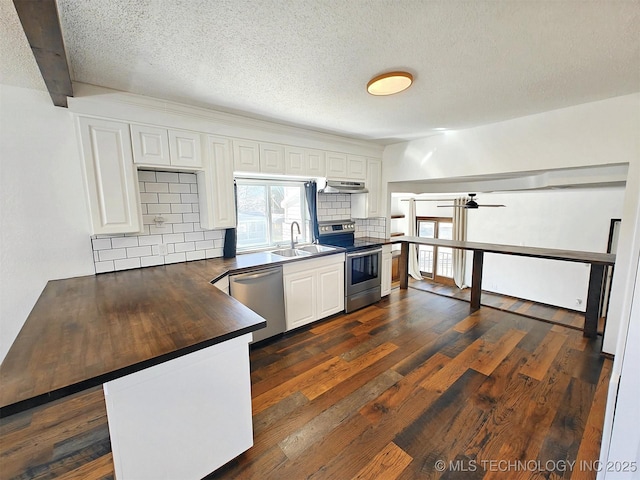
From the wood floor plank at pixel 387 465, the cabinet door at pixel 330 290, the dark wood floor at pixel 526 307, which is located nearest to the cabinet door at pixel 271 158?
the cabinet door at pixel 330 290

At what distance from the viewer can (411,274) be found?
24.5 feet

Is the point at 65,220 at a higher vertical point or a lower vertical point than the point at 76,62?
lower

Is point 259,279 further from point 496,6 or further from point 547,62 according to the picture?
point 547,62

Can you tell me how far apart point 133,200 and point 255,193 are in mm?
1375

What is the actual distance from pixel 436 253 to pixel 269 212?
545 centimetres

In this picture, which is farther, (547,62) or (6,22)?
(547,62)

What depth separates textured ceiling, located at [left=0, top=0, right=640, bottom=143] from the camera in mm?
1224

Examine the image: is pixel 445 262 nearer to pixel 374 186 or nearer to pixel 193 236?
pixel 374 186

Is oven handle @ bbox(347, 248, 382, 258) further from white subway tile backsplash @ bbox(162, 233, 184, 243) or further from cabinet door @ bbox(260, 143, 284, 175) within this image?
white subway tile backsplash @ bbox(162, 233, 184, 243)

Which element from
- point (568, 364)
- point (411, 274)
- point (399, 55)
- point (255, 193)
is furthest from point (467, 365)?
point (411, 274)

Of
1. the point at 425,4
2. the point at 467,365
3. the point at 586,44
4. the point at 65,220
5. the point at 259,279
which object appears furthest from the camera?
the point at 259,279

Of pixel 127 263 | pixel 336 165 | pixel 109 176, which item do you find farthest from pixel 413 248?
pixel 109 176

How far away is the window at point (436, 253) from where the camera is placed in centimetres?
688

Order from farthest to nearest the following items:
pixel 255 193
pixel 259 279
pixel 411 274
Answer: pixel 411 274 < pixel 255 193 < pixel 259 279
